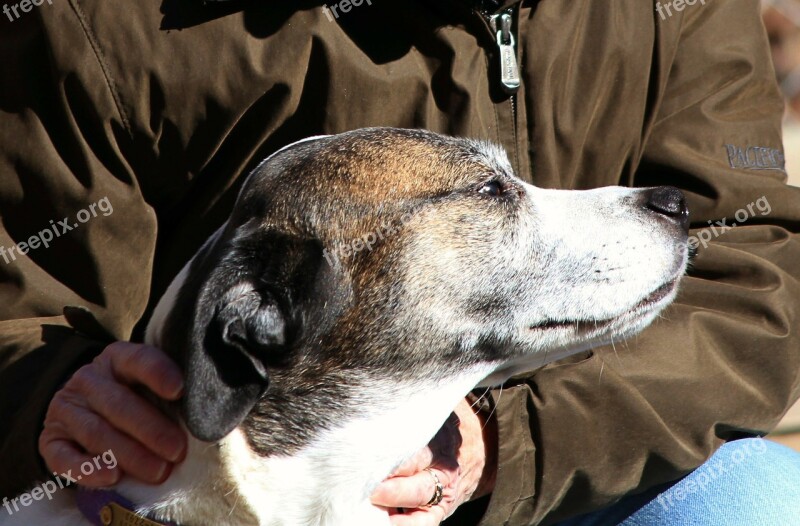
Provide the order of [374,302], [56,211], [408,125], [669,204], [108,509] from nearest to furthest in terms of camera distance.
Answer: [108,509] → [374,302] → [669,204] → [56,211] → [408,125]

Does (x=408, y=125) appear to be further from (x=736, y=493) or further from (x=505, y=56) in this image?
(x=736, y=493)

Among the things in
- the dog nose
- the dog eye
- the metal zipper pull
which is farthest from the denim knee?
the metal zipper pull

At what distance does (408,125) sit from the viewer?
2678 mm

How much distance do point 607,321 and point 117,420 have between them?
1.07 m

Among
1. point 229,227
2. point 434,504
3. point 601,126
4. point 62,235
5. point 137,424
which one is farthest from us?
point 601,126

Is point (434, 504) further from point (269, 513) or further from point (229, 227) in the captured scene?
point (229, 227)

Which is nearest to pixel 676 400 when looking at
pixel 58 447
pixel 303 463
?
pixel 303 463

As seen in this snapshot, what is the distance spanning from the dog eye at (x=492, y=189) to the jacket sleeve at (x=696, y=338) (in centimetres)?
53

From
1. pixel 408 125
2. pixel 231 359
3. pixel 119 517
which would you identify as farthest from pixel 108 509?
pixel 408 125

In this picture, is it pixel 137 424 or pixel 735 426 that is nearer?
pixel 137 424

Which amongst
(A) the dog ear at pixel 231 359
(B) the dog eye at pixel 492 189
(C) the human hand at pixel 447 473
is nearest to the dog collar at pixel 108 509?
(A) the dog ear at pixel 231 359

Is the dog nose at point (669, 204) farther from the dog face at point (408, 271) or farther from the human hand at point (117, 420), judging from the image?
the human hand at point (117, 420)

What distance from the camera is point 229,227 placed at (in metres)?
2.28

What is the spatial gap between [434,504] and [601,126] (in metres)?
1.13
